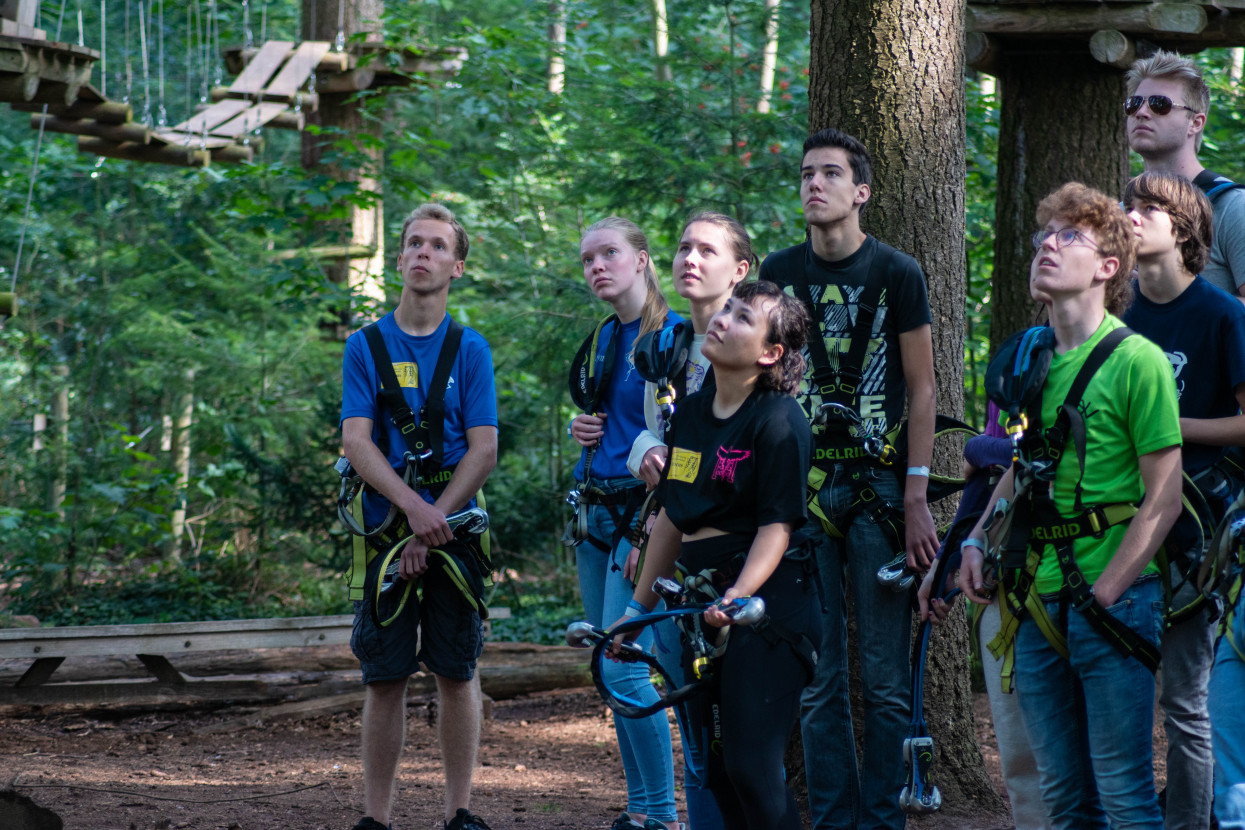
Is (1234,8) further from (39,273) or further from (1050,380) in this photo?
(39,273)

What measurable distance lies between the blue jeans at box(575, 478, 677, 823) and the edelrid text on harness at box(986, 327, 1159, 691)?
142 centimetres

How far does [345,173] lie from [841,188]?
27.0 ft

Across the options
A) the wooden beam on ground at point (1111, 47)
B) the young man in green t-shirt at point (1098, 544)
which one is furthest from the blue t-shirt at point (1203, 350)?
the wooden beam on ground at point (1111, 47)

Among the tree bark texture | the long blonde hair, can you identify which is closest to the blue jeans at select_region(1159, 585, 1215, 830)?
the long blonde hair

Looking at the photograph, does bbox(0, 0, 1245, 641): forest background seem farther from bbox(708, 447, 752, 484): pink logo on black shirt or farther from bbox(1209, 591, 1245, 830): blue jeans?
→ bbox(1209, 591, 1245, 830): blue jeans

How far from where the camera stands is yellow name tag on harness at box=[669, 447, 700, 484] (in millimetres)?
2984

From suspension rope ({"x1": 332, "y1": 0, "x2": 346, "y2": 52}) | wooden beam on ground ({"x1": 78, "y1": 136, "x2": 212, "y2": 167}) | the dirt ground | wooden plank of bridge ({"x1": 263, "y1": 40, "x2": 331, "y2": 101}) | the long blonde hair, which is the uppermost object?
Answer: suspension rope ({"x1": 332, "y1": 0, "x2": 346, "y2": 52})

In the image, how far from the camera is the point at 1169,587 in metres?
2.89

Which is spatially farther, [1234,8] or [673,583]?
[1234,8]

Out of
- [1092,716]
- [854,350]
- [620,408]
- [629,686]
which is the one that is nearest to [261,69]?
[620,408]

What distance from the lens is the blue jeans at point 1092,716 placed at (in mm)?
2725

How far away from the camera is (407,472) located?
4039mm

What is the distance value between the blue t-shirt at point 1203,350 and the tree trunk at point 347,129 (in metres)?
8.58

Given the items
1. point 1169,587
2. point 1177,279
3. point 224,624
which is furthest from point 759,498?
point 224,624
